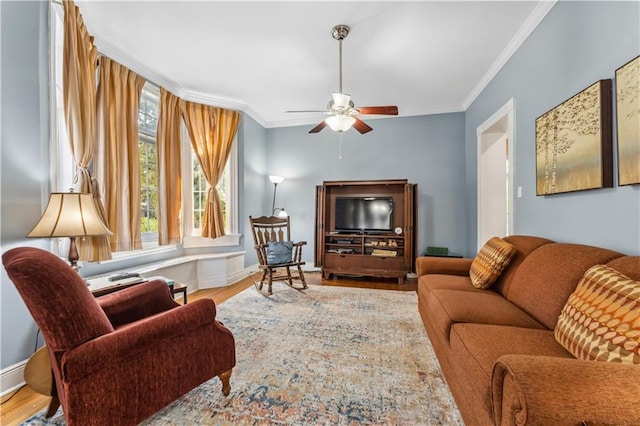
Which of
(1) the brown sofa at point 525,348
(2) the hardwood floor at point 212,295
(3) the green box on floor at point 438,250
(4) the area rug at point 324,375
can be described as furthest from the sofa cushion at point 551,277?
(3) the green box on floor at point 438,250

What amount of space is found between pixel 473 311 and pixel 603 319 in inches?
23.1

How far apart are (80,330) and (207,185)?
287 cm

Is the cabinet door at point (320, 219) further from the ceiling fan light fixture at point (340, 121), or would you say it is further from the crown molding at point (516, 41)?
the crown molding at point (516, 41)

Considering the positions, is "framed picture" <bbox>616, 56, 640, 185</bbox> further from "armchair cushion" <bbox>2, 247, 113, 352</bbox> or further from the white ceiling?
"armchair cushion" <bbox>2, 247, 113, 352</bbox>

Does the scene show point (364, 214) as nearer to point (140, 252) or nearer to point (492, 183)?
point (492, 183)

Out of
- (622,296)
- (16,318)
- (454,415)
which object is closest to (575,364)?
(622,296)

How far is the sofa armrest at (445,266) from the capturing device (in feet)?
7.77

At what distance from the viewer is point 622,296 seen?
3.11ft

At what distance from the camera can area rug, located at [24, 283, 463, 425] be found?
1.33m

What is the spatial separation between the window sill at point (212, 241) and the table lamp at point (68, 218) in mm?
1925

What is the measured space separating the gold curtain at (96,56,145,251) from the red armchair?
1.64 m

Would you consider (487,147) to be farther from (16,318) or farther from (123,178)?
(16,318)

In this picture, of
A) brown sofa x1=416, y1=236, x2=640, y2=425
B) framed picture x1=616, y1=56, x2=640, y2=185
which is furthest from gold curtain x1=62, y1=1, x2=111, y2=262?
framed picture x1=616, y1=56, x2=640, y2=185

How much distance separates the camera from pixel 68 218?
1558 mm
